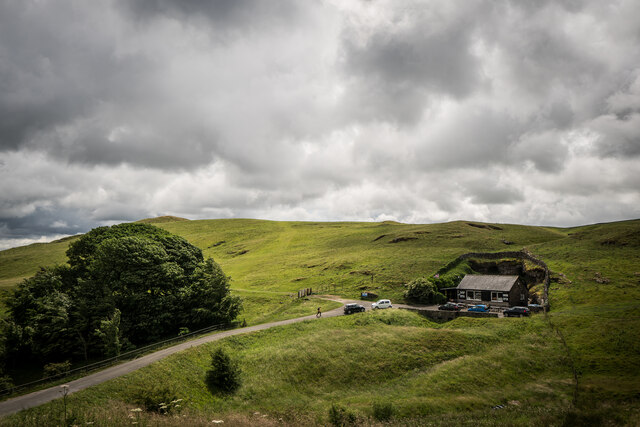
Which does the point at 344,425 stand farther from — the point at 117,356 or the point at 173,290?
the point at 173,290

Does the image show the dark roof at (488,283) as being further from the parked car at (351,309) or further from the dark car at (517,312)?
the parked car at (351,309)

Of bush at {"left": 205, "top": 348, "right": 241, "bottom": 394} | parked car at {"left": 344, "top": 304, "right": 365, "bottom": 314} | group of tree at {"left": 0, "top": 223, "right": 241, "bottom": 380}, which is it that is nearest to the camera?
bush at {"left": 205, "top": 348, "right": 241, "bottom": 394}

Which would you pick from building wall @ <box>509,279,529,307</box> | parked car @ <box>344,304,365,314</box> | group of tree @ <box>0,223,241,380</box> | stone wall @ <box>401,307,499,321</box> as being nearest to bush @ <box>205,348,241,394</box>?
group of tree @ <box>0,223,241,380</box>

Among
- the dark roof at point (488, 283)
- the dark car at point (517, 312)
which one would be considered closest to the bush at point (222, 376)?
the dark car at point (517, 312)

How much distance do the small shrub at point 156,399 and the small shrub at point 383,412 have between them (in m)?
15.3

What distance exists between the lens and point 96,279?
144 ft

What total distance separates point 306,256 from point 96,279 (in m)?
76.1

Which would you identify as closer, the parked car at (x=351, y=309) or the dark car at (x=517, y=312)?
the dark car at (x=517, y=312)

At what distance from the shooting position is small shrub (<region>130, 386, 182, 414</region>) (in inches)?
915

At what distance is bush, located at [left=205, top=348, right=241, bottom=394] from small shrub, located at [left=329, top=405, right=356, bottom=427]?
12.2m

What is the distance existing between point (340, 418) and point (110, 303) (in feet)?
116

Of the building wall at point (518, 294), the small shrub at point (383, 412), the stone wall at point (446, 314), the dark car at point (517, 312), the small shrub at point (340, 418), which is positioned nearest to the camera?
the small shrub at point (340, 418)

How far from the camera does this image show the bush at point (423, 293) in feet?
192

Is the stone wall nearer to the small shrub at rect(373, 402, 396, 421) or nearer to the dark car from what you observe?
the dark car
